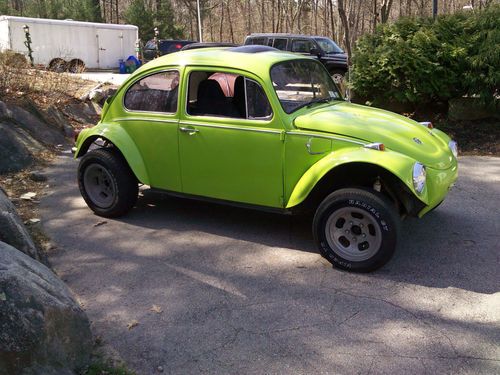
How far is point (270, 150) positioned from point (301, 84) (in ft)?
2.89

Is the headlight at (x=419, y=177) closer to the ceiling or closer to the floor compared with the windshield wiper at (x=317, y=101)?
closer to the floor

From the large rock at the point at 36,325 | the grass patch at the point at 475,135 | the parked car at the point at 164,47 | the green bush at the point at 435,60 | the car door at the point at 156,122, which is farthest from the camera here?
the parked car at the point at 164,47

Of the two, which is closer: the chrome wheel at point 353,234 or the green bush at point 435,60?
the chrome wheel at point 353,234

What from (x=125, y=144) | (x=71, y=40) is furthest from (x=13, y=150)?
(x=71, y=40)

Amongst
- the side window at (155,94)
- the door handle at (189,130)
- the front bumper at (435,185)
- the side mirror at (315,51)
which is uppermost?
the side mirror at (315,51)

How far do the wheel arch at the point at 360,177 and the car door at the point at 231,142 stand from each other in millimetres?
290

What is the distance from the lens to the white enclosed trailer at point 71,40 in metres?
21.8

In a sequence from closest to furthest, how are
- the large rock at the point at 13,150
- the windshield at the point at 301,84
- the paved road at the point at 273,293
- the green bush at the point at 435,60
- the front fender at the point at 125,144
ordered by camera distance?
the paved road at the point at 273,293 → the windshield at the point at 301,84 → the front fender at the point at 125,144 → the large rock at the point at 13,150 → the green bush at the point at 435,60

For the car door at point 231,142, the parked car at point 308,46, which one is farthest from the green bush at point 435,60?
the parked car at point 308,46

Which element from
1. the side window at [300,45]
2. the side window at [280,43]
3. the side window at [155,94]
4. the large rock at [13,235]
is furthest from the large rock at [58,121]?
the side window at [300,45]

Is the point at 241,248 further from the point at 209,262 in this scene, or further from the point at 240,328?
the point at 240,328

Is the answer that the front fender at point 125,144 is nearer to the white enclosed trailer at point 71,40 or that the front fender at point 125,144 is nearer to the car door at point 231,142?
the car door at point 231,142

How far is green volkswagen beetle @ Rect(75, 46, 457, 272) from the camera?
4336mm

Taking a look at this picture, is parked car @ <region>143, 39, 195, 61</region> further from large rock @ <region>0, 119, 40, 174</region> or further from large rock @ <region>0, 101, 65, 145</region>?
large rock @ <region>0, 119, 40, 174</region>
